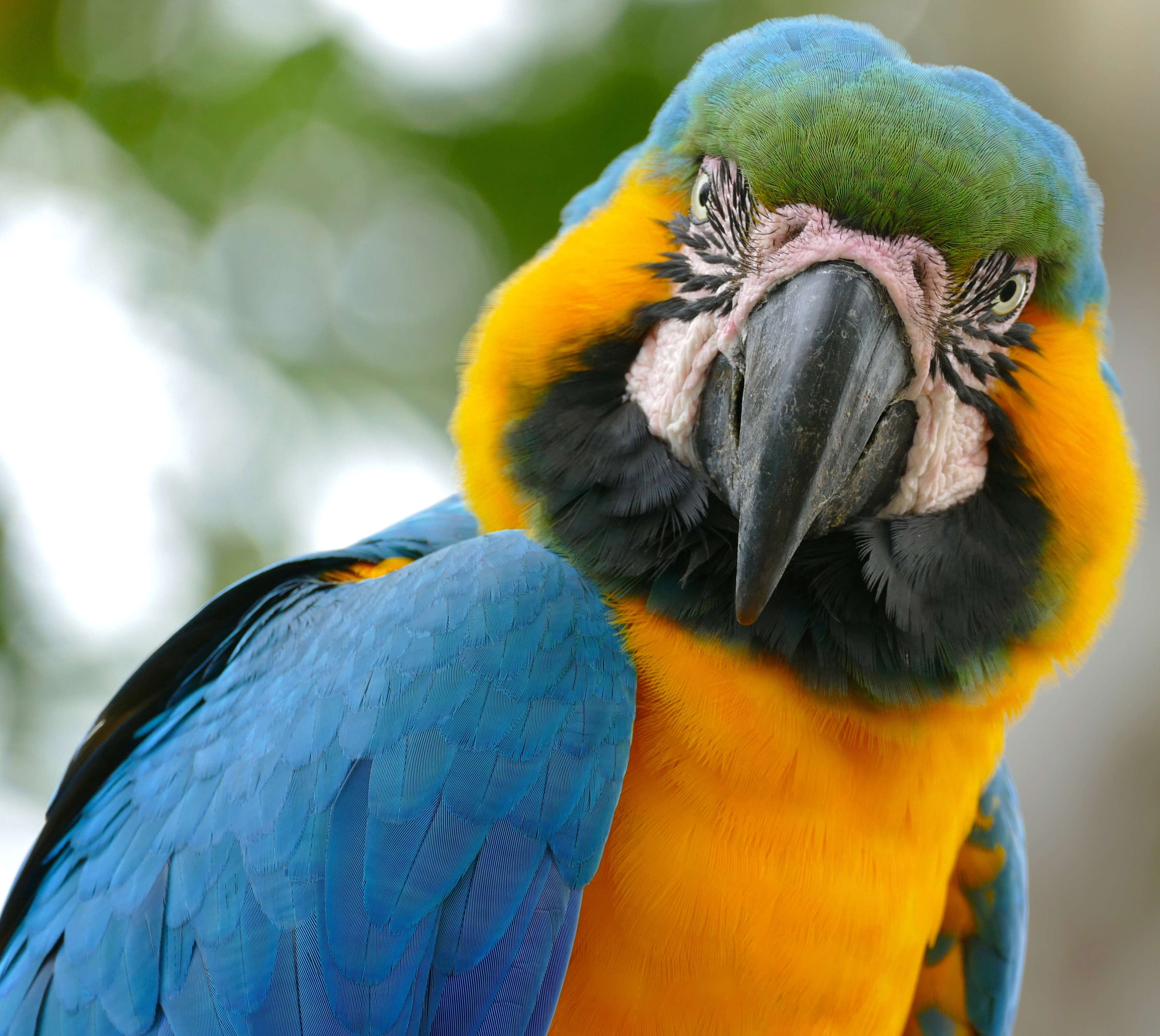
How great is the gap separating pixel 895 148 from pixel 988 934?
1.36m

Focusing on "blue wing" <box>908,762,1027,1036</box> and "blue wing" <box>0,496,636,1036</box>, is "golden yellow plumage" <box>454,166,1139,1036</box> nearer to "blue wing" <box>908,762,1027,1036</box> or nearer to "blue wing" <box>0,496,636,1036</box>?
"blue wing" <box>0,496,636,1036</box>

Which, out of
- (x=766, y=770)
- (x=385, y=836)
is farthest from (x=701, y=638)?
(x=385, y=836)

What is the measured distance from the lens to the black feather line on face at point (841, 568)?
1381 mm

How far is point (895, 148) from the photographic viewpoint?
1.28 meters

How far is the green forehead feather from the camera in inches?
50.4

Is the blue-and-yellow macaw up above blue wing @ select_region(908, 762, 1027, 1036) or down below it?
above

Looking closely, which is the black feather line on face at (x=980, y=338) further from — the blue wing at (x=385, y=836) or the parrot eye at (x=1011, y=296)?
the blue wing at (x=385, y=836)

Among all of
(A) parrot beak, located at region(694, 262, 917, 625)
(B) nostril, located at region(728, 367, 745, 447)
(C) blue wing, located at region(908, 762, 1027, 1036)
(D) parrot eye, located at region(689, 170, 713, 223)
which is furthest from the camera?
(C) blue wing, located at region(908, 762, 1027, 1036)

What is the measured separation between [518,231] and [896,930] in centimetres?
354

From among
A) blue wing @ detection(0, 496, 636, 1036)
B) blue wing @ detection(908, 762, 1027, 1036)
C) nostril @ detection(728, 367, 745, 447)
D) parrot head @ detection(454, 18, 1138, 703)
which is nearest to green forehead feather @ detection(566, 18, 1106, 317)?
parrot head @ detection(454, 18, 1138, 703)

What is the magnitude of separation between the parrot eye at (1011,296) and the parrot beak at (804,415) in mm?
171

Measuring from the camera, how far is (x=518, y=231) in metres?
4.41

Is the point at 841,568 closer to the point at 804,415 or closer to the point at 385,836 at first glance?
the point at 804,415

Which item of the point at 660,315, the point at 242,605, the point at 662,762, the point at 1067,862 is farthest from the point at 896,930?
the point at 1067,862
